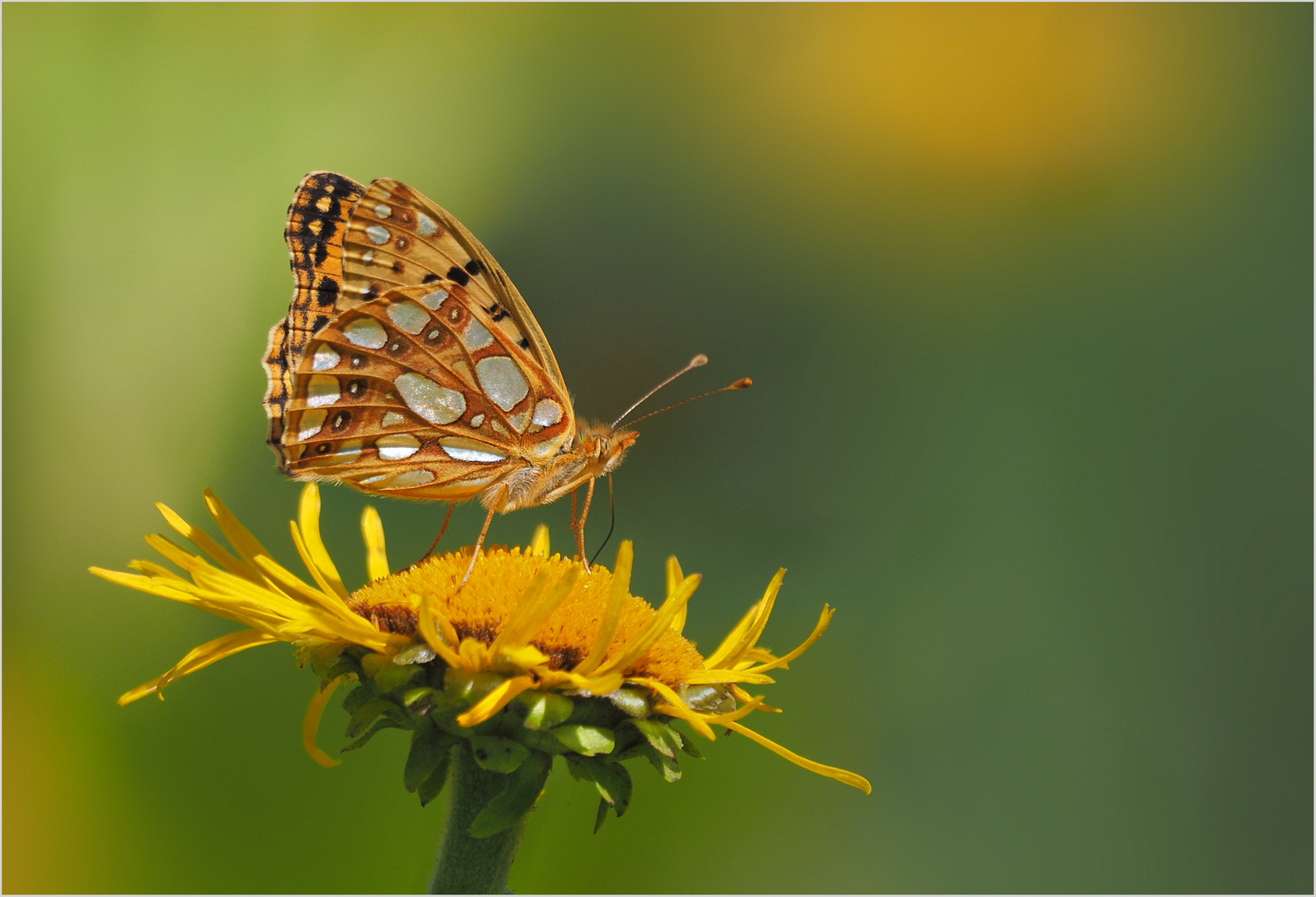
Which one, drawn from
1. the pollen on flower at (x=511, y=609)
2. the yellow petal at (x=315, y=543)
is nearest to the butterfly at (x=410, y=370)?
the yellow petal at (x=315, y=543)

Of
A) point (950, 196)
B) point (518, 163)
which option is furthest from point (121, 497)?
point (950, 196)

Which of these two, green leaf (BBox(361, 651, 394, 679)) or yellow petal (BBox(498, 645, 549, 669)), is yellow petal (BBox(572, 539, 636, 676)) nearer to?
yellow petal (BBox(498, 645, 549, 669))

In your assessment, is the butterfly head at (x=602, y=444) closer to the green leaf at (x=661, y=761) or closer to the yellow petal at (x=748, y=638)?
the yellow petal at (x=748, y=638)

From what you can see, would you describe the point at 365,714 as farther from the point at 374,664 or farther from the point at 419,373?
the point at 419,373

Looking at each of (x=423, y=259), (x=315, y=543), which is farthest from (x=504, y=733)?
(x=423, y=259)

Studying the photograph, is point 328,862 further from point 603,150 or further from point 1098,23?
point 1098,23

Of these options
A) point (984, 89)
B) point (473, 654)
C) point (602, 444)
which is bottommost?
point (473, 654)

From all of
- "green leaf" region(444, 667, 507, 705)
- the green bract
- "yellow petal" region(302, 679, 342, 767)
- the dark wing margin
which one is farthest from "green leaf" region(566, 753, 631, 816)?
the dark wing margin
